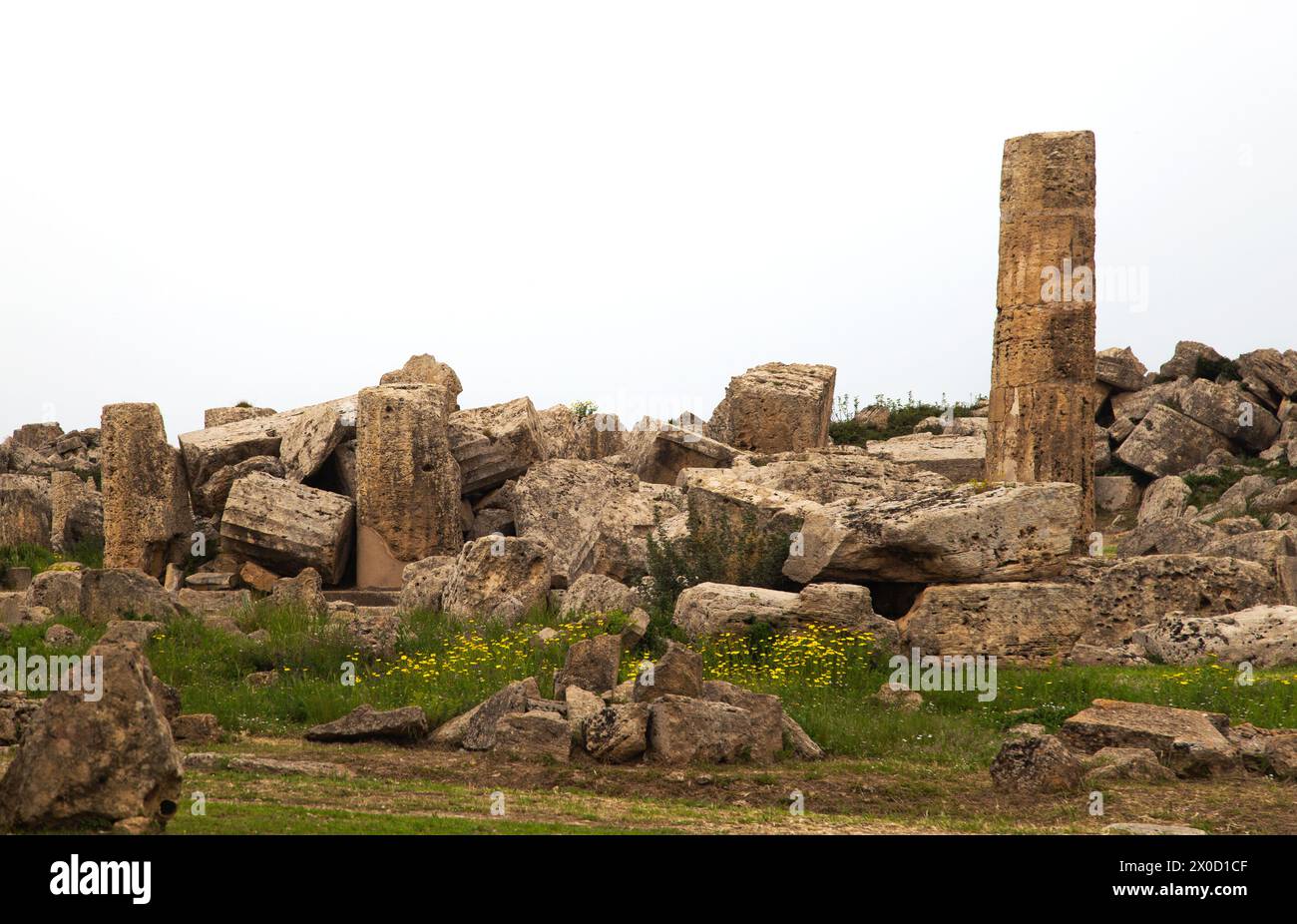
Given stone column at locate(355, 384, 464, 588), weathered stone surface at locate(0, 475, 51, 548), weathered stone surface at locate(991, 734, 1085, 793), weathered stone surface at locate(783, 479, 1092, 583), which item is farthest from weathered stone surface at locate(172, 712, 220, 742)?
weathered stone surface at locate(0, 475, 51, 548)

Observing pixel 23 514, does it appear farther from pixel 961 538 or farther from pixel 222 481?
pixel 961 538

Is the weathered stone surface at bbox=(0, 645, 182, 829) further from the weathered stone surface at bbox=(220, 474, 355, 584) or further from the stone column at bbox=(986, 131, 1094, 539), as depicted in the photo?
the stone column at bbox=(986, 131, 1094, 539)

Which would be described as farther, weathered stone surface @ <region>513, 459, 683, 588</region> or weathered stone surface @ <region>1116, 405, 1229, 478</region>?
weathered stone surface @ <region>1116, 405, 1229, 478</region>

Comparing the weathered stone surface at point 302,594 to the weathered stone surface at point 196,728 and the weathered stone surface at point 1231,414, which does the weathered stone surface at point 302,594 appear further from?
the weathered stone surface at point 1231,414

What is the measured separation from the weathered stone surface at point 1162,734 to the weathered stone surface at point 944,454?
14.3 meters

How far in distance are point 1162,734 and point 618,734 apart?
414 centimetres

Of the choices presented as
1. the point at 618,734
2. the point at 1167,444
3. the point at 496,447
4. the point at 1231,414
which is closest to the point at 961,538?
the point at 618,734

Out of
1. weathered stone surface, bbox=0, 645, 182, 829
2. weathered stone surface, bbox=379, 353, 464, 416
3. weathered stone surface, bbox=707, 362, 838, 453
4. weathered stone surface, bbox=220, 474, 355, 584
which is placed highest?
weathered stone surface, bbox=379, 353, 464, 416

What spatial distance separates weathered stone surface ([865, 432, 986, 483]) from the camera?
27.8 metres

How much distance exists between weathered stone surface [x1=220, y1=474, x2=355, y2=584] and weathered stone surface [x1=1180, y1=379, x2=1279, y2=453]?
23.3 meters

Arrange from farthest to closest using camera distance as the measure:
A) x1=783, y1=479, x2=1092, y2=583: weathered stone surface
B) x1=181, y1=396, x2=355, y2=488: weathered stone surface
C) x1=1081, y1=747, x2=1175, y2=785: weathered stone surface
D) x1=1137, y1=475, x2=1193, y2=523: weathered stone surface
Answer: x1=1137, y1=475, x2=1193, y2=523: weathered stone surface → x1=181, y1=396, x2=355, y2=488: weathered stone surface → x1=783, y1=479, x2=1092, y2=583: weathered stone surface → x1=1081, y1=747, x2=1175, y2=785: weathered stone surface

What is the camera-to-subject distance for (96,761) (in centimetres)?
763

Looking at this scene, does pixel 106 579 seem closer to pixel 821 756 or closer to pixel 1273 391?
pixel 821 756

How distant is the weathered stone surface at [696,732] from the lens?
37.7ft
